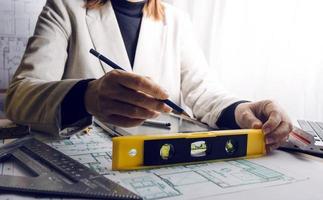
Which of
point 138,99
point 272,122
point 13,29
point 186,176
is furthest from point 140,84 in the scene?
point 13,29

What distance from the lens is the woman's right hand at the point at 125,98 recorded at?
0.48 meters

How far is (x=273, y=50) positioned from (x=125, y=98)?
2.41 ft

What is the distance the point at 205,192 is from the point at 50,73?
560 millimetres

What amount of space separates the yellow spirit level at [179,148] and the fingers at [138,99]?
0.15 feet

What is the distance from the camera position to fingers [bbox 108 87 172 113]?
19.6 inches

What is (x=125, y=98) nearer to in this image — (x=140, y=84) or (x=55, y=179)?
(x=140, y=84)

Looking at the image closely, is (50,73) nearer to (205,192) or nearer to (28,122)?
(28,122)

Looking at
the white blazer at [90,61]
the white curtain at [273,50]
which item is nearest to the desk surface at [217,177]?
the white blazer at [90,61]

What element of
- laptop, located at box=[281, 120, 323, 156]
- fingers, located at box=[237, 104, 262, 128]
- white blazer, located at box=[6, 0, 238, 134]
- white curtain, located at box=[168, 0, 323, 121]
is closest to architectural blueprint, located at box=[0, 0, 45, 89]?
white blazer, located at box=[6, 0, 238, 134]

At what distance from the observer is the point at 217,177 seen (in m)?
0.48

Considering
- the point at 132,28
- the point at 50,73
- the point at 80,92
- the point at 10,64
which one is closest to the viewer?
the point at 80,92

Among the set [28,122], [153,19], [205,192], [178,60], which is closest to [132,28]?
[153,19]

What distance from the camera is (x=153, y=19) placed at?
1140 mm

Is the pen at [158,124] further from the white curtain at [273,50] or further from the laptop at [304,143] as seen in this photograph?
the white curtain at [273,50]
